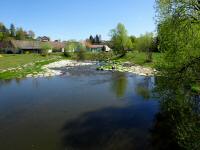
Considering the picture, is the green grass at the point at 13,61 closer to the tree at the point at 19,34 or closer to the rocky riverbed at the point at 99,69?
the rocky riverbed at the point at 99,69

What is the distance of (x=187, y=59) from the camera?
20422 mm

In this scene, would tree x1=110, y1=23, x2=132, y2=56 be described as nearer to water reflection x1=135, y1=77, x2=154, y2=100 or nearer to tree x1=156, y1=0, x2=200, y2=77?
water reflection x1=135, y1=77, x2=154, y2=100

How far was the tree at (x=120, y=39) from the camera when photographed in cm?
11275

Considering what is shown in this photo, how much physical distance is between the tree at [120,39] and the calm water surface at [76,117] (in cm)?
7141

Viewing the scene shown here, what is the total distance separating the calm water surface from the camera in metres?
20.1

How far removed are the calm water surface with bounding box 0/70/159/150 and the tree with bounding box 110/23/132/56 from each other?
7141cm

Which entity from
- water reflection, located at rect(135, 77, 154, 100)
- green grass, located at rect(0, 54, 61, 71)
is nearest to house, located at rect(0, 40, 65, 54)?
green grass, located at rect(0, 54, 61, 71)

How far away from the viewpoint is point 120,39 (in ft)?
371

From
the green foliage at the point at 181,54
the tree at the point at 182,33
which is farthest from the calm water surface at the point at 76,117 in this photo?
the tree at the point at 182,33

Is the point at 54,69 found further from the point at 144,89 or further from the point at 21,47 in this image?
the point at 21,47

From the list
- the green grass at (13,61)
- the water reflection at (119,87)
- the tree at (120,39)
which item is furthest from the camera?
the tree at (120,39)

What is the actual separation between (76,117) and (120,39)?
89.4 meters

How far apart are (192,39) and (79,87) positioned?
84.4 feet

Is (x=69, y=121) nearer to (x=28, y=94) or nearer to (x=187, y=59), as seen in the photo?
(x=187, y=59)
